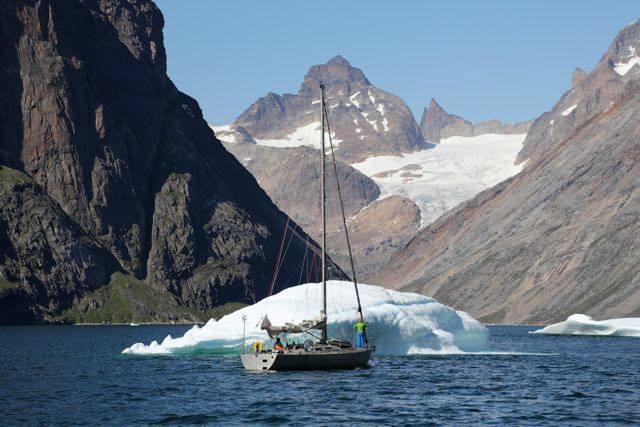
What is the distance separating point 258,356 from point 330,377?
7.12m

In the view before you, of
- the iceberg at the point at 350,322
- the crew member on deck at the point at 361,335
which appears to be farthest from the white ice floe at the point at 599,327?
the crew member on deck at the point at 361,335

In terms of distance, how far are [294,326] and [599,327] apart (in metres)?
98.3

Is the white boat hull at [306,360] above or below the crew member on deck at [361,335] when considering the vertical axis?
below

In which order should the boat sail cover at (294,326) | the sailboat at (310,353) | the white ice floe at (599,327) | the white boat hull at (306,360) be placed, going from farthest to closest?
the white ice floe at (599,327), the boat sail cover at (294,326), the sailboat at (310,353), the white boat hull at (306,360)

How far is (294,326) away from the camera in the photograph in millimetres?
90562

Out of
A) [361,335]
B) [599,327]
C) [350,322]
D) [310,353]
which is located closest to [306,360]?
[310,353]

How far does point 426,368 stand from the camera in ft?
313

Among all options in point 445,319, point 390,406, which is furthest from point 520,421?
point 445,319

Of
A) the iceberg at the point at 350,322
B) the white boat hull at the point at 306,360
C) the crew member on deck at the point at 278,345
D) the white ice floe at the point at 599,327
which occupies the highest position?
the white ice floe at the point at 599,327

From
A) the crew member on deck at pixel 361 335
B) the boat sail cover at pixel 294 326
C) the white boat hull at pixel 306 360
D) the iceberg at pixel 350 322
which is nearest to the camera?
the white boat hull at pixel 306 360

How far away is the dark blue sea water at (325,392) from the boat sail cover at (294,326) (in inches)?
159

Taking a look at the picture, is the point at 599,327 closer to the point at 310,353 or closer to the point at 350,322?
the point at 350,322

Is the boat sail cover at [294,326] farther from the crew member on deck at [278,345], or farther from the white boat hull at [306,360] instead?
the white boat hull at [306,360]

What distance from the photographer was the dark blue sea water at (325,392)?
6469 centimetres
